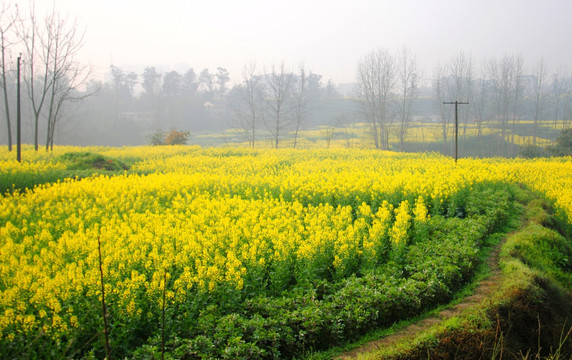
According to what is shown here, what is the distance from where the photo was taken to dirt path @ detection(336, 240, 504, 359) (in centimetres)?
509

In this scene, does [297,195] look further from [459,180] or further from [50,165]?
[50,165]

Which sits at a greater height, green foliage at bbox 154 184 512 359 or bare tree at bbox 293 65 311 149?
bare tree at bbox 293 65 311 149

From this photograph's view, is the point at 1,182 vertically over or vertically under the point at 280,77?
under

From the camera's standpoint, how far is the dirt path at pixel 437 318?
5090 mm

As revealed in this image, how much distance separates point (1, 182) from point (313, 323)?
1281 cm

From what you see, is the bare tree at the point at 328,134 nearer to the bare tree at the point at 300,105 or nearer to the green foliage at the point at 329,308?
the bare tree at the point at 300,105

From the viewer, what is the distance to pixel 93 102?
235 ft

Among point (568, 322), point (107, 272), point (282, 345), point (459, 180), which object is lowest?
point (568, 322)

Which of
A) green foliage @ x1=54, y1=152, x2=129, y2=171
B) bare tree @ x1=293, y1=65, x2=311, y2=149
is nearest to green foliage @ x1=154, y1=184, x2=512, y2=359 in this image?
green foliage @ x1=54, y1=152, x2=129, y2=171

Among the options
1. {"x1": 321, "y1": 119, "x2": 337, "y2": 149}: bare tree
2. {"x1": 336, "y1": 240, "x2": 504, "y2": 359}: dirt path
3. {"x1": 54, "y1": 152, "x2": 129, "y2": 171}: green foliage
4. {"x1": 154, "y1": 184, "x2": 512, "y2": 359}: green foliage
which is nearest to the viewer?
{"x1": 154, "y1": 184, "x2": 512, "y2": 359}: green foliage

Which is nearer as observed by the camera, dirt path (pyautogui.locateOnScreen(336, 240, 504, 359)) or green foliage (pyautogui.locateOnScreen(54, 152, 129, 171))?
dirt path (pyautogui.locateOnScreen(336, 240, 504, 359))

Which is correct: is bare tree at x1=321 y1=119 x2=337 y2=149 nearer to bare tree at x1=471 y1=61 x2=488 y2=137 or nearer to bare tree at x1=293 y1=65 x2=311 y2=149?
bare tree at x1=293 y1=65 x2=311 y2=149

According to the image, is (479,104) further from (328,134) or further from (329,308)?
(329,308)

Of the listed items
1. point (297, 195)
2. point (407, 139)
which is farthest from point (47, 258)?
point (407, 139)
